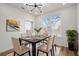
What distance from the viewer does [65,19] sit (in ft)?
5.69

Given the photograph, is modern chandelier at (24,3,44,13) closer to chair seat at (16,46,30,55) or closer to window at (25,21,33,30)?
window at (25,21,33,30)

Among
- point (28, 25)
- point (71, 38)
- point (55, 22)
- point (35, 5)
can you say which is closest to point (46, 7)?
point (35, 5)

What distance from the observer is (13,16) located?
1691mm

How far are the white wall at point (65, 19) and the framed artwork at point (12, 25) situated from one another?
15.6 inches

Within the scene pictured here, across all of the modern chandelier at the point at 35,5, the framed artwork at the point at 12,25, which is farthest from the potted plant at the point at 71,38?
the framed artwork at the point at 12,25

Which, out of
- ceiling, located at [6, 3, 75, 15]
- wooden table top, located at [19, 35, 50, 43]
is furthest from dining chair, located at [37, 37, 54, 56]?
ceiling, located at [6, 3, 75, 15]

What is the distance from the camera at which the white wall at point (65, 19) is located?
1.70 meters

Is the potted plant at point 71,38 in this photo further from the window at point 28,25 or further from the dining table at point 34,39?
the window at point 28,25

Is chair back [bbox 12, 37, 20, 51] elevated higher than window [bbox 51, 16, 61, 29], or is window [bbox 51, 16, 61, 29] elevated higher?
window [bbox 51, 16, 61, 29]

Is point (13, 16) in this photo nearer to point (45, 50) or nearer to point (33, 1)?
point (33, 1)

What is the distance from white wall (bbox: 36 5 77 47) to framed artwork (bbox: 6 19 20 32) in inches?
15.6

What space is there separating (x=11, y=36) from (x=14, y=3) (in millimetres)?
581

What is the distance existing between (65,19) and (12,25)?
3.13 feet

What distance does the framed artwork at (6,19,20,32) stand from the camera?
5.58ft
